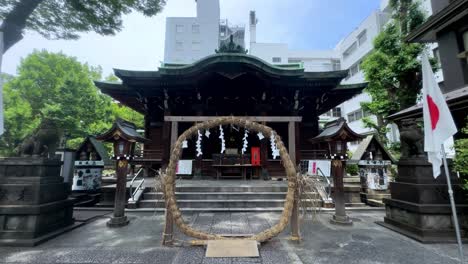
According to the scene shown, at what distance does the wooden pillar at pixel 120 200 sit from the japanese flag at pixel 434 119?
6.81 metres

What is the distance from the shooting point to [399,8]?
10.9 m

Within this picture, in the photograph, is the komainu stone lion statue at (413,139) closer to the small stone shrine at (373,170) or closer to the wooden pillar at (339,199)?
the wooden pillar at (339,199)

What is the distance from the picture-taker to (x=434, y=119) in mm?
3348

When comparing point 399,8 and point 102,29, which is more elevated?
point 399,8

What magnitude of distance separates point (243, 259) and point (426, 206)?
4238 millimetres

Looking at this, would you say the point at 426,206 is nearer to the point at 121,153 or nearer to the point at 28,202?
the point at 121,153

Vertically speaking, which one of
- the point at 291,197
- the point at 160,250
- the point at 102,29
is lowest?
the point at 160,250

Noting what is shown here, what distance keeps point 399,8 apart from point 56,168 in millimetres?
16854

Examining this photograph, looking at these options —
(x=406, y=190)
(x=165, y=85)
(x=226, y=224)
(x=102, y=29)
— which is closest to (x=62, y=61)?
(x=102, y=29)

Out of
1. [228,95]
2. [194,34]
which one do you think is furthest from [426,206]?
[194,34]

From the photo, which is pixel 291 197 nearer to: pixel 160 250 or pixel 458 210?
pixel 160 250

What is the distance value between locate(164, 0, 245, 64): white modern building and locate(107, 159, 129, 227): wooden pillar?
31721mm

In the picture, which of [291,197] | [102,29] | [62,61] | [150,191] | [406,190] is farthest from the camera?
[62,61]

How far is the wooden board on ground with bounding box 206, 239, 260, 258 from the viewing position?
360cm
